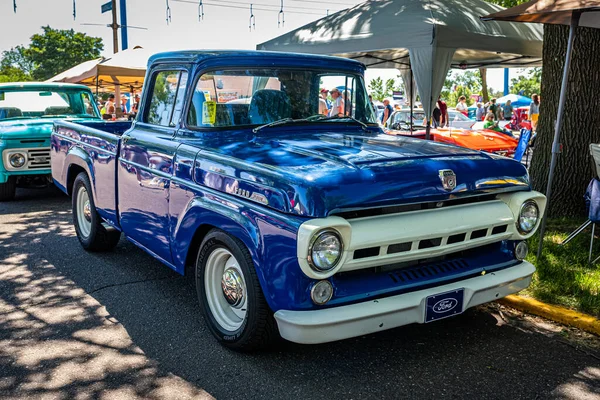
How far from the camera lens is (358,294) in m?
3.14

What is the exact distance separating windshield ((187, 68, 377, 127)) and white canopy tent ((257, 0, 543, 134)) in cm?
383

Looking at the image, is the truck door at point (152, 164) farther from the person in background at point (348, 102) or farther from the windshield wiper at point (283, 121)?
the person in background at point (348, 102)

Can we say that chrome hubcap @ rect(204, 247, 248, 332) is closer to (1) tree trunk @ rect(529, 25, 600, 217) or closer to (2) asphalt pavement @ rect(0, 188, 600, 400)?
(2) asphalt pavement @ rect(0, 188, 600, 400)

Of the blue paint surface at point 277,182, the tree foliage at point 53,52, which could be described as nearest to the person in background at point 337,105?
the blue paint surface at point 277,182

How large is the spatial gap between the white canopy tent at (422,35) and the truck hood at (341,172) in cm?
442

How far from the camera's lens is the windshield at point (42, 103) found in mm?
9375

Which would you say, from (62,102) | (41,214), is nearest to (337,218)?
(41,214)

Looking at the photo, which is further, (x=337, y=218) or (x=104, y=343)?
(x=104, y=343)

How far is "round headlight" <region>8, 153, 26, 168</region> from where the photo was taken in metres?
8.48

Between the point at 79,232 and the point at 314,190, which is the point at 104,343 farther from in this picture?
the point at 79,232

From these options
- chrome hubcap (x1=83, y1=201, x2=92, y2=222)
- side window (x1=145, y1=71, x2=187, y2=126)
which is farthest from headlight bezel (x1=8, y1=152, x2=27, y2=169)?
side window (x1=145, y1=71, x2=187, y2=126)

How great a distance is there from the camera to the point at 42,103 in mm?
9625

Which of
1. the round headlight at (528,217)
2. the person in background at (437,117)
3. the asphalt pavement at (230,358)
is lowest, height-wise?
the asphalt pavement at (230,358)

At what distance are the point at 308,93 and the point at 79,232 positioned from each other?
3.11 meters
